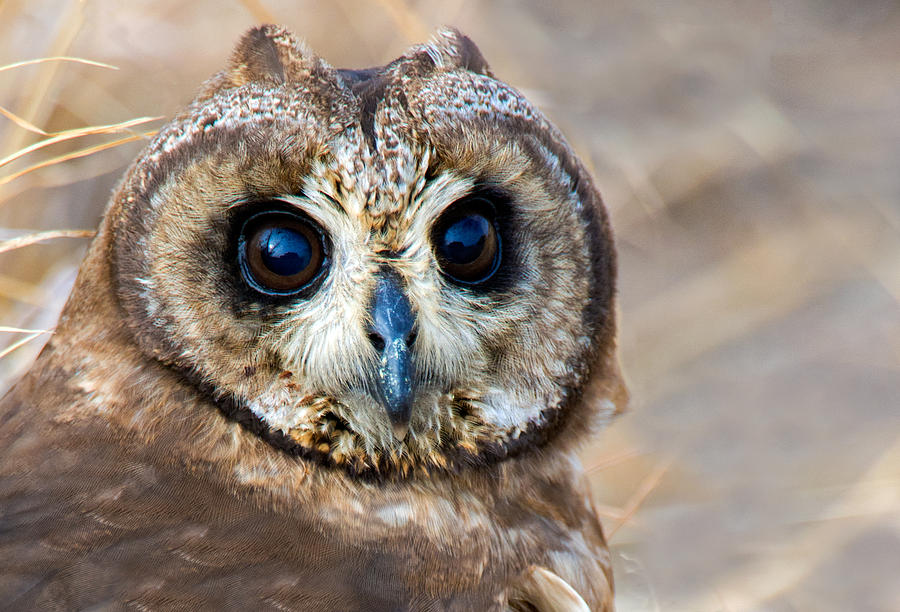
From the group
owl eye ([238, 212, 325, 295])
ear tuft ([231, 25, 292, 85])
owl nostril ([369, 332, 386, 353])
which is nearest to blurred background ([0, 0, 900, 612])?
ear tuft ([231, 25, 292, 85])

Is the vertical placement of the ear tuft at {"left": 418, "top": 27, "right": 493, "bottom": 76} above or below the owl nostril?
above

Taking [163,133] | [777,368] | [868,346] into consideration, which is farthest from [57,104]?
[868,346]

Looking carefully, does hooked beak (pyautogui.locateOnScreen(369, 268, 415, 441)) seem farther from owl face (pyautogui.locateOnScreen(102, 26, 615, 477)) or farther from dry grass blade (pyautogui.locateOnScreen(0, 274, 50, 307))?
dry grass blade (pyautogui.locateOnScreen(0, 274, 50, 307))

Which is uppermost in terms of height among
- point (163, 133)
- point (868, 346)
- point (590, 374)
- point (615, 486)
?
point (868, 346)

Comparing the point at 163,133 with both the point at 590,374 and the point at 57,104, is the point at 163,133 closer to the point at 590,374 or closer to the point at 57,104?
the point at 590,374

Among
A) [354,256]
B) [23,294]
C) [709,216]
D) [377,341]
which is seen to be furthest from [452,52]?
[709,216]

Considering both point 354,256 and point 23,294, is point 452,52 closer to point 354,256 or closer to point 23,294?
point 354,256

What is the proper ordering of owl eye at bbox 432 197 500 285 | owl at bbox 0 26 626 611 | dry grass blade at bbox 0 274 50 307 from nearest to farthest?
owl at bbox 0 26 626 611 → owl eye at bbox 432 197 500 285 → dry grass blade at bbox 0 274 50 307
